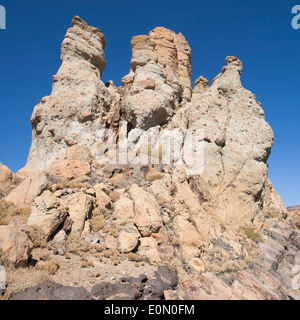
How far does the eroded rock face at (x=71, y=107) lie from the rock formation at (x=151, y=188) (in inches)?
4.0

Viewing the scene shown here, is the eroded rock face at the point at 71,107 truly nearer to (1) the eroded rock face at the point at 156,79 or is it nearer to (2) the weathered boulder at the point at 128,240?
(1) the eroded rock face at the point at 156,79

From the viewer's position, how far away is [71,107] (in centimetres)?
1902

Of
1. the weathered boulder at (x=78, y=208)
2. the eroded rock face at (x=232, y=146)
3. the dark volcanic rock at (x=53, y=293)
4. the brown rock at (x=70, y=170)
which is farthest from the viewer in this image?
the eroded rock face at (x=232, y=146)

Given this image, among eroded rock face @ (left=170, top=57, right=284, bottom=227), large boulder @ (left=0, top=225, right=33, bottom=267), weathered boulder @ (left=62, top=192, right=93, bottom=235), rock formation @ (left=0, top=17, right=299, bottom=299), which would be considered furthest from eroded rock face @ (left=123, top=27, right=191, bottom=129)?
large boulder @ (left=0, top=225, right=33, bottom=267)

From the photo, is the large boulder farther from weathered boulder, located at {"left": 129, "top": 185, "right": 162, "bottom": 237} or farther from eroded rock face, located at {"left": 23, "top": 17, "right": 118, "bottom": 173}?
eroded rock face, located at {"left": 23, "top": 17, "right": 118, "bottom": 173}

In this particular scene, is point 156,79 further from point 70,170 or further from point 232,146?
point 70,170

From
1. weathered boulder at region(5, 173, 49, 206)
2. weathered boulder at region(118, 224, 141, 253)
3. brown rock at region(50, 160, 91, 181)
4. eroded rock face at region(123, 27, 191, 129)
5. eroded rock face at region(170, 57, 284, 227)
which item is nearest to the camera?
weathered boulder at region(118, 224, 141, 253)

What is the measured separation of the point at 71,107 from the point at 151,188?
1089cm

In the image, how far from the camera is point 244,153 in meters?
16.6

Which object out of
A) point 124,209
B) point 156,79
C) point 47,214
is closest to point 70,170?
point 124,209

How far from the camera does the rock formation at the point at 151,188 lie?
8.86 metres

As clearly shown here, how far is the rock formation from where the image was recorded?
8.86 meters

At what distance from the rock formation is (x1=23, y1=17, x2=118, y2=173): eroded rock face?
0.33 feet

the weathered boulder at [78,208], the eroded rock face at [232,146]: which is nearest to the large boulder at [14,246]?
the weathered boulder at [78,208]
